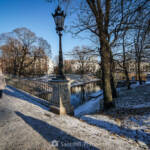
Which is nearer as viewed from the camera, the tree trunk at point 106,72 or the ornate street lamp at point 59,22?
the ornate street lamp at point 59,22

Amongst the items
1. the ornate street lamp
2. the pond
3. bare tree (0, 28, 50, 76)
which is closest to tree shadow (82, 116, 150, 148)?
the ornate street lamp

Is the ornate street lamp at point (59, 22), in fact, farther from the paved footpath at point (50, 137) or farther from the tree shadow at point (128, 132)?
the tree shadow at point (128, 132)

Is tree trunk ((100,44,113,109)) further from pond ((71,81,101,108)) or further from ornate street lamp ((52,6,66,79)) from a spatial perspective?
pond ((71,81,101,108))

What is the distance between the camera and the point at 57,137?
2137mm

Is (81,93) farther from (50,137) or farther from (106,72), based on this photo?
(50,137)

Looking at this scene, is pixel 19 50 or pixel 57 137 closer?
pixel 57 137

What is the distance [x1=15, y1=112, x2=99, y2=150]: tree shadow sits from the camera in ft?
6.16

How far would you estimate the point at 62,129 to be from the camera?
2.48m

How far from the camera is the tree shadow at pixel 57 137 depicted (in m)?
1.88

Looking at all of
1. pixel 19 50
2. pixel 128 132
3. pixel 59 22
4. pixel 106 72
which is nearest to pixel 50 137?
pixel 128 132

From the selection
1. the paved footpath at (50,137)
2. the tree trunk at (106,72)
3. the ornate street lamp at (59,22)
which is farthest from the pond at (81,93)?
the paved footpath at (50,137)

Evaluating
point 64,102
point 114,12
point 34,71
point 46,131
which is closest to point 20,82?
point 64,102

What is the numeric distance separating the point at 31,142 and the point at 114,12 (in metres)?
5.66

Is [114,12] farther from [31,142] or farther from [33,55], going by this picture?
[33,55]
